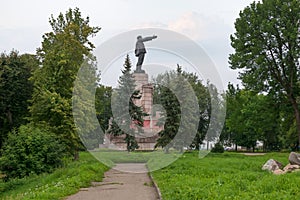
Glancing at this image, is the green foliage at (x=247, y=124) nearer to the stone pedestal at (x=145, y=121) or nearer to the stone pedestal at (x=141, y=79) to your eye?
the stone pedestal at (x=145, y=121)

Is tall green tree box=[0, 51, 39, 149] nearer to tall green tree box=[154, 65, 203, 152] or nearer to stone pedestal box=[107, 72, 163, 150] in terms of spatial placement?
stone pedestal box=[107, 72, 163, 150]

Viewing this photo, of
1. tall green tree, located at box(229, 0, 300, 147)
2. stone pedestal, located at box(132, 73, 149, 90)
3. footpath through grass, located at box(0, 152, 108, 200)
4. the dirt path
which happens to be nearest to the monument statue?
stone pedestal, located at box(132, 73, 149, 90)

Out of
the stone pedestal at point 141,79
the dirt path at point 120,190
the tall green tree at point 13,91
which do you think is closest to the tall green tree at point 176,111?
the stone pedestal at point 141,79

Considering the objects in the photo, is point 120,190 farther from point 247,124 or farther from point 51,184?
point 247,124

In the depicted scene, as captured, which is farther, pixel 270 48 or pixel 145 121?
pixel 145 121

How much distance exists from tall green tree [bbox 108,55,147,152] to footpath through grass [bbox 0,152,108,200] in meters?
15.0

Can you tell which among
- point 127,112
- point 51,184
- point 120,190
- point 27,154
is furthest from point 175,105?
point 120,190

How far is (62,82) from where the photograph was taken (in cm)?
2738

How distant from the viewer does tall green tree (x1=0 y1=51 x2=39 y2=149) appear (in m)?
35.8

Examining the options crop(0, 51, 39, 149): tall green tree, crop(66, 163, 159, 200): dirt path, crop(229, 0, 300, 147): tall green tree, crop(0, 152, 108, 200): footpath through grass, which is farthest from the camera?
crop(0, 51, 39, 149): tall green tree

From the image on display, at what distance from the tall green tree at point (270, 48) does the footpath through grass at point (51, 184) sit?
18.0 m

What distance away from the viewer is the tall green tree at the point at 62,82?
25688 millimetres

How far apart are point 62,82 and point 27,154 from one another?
726cm

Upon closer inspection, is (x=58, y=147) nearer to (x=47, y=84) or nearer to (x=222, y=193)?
(x=47, y=84)
